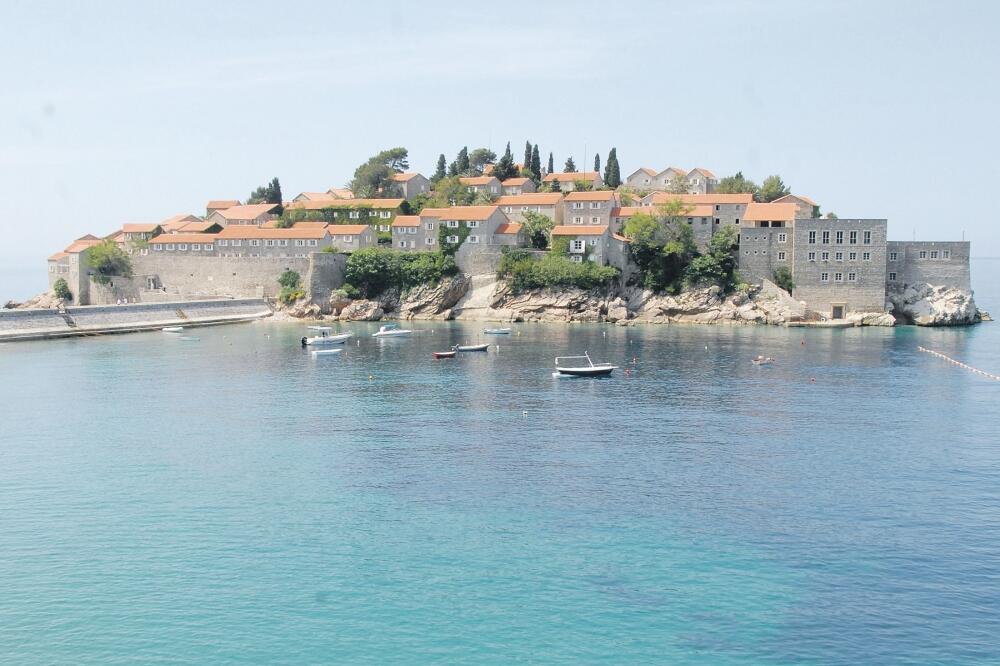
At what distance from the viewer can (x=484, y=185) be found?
103812 millimetres

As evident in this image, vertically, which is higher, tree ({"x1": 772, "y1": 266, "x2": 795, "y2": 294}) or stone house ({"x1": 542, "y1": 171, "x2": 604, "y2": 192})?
stone house ({"x1": 542, "y1": 171, "x2": 604, "y2": 192})

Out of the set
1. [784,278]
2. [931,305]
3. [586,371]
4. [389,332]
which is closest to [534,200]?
[784,278]

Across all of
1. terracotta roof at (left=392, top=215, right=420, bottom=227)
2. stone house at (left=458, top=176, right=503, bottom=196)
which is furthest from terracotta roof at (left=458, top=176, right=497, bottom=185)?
terracotta roof at (left=392, top=215, right=420, bottom=227)

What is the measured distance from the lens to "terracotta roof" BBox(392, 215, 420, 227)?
88.7 m

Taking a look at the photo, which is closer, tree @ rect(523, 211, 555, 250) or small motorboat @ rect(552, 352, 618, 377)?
small motorboat @ rect(552, 352, 618, 377)

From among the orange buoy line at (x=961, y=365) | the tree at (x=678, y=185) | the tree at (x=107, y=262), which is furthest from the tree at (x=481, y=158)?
the orange buoy line at (x=961, y=365)

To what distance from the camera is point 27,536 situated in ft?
78.8

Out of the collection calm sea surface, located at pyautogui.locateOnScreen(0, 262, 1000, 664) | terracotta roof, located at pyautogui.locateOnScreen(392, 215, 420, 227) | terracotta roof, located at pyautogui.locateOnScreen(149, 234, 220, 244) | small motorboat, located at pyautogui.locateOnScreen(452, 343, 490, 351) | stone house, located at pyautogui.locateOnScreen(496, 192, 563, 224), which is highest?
stone house, located at pyautogui.locateOnScreen(496, 192, 563, 224)

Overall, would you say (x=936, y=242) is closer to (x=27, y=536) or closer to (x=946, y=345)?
(x=946, y=345)

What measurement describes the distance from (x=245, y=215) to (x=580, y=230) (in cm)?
4045

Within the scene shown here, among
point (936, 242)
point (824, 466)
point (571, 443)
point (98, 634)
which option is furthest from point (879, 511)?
point (936, 242)

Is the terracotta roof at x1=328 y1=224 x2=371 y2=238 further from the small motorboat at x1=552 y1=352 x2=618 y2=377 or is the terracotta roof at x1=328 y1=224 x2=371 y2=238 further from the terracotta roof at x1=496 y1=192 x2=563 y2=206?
the small motorboat at x1=552 y1=352 x2=618 y2=377

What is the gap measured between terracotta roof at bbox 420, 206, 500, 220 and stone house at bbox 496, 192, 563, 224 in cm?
438

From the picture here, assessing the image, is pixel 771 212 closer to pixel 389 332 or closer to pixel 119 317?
pixel 389 332
